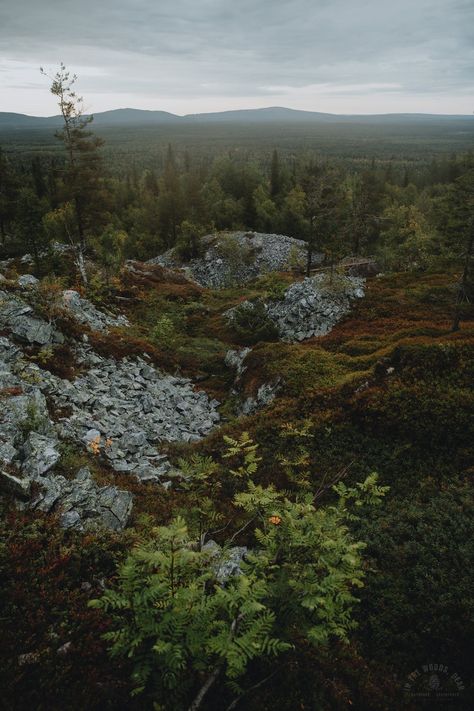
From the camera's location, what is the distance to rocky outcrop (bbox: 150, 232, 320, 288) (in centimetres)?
5378

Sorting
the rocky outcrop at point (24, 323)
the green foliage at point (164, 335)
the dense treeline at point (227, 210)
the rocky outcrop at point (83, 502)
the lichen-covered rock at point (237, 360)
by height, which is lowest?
the lichen-covered rock at point (237, 360)

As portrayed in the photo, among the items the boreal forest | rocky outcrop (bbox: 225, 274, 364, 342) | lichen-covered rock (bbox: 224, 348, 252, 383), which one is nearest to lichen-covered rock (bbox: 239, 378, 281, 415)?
the boreal forest

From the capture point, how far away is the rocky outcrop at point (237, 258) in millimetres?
53781

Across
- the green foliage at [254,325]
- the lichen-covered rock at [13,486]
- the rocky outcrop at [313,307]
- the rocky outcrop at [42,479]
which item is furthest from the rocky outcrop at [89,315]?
the lichen-covered rock at [13,486]

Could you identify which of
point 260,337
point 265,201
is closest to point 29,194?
point 260,337

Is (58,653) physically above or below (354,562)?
below

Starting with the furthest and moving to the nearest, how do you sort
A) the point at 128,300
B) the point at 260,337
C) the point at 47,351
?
the point at 128,300, the point at 260,337, the point at 47,351

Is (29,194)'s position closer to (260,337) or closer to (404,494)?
(260,337)

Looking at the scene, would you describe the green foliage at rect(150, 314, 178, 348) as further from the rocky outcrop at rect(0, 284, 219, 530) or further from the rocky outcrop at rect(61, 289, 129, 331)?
the rocky outcrop at rect(0, 284, 219, 530)

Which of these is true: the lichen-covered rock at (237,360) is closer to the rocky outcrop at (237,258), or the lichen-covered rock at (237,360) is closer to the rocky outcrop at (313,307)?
the rocky outcrop at (313,307)

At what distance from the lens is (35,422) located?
9.99m

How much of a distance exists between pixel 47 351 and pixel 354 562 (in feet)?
45.1

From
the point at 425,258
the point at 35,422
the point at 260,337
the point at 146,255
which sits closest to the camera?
the point at 35,422

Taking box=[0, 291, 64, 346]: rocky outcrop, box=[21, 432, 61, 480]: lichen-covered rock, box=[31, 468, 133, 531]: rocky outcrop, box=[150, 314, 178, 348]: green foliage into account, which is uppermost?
box=[0, 291, 64, 346]: rocky outcrop
